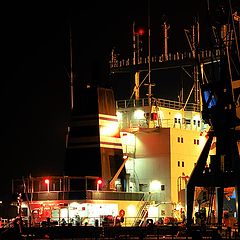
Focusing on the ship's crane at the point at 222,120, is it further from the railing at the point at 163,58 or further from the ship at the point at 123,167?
the railing at the point at 163,58

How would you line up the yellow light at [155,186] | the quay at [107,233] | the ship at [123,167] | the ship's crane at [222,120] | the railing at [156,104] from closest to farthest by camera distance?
the quay at [107,233] → the ship's crane at [222,120] → the ship at [123,167] → the yellow light at [155,186] → the railing at [156,104]

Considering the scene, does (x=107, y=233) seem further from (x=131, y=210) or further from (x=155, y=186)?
(x=155, y=186)

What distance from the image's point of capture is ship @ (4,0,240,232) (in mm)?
57531

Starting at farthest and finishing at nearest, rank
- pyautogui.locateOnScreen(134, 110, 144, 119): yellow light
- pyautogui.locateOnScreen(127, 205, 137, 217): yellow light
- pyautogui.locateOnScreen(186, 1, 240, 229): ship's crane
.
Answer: pyautogui.locateOnScreen(134, 110, 144, 119): yellow light < pyautogui.locateOnScreen(127, 205, 137, 217): yellow light < pyautogui.locateOnScreen(186, 1, 240, 229): ship's crane

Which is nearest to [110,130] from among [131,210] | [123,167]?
[123,167]

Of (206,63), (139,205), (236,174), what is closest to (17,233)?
(236,174)

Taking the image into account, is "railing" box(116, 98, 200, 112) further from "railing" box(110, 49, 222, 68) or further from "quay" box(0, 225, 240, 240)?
"quay" box(0, 225, 240, 240)

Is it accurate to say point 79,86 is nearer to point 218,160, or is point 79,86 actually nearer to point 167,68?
point 167,68

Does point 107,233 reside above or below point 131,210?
below

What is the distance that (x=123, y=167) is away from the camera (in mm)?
61562

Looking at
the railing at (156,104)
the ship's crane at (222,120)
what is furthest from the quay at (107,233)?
the railing at (156,104)

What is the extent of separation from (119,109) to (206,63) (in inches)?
347

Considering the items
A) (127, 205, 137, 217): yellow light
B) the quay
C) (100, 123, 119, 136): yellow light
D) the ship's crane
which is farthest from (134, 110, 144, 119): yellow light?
the quay

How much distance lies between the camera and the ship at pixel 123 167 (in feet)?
189
